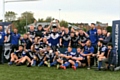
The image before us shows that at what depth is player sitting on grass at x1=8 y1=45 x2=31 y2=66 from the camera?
1138 centimetres

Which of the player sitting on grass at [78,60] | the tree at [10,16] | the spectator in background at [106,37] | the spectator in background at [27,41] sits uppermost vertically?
the tree at [10,16]

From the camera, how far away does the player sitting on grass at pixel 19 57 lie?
1138 centimetres

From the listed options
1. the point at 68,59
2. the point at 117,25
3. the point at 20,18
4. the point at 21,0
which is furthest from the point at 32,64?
the point at 20,18

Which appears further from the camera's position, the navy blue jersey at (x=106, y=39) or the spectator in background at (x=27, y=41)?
the spectator in background at (x=27, y=41)

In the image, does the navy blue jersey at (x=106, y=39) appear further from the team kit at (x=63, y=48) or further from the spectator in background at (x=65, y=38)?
the spectator in background at (x=65, y=38)

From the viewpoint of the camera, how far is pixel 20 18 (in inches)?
2527

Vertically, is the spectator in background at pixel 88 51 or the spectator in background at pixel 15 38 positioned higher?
the spectator in background at pixel 15 38

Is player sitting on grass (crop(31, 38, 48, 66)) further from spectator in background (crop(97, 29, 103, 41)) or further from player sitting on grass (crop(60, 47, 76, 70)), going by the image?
spectator in background (crop(97, 29, 103, 41))

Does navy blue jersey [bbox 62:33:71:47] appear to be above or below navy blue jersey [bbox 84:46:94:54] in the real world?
above

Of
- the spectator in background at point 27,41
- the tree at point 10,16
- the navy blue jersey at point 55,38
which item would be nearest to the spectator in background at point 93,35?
the navy blue jersey at point 55,38

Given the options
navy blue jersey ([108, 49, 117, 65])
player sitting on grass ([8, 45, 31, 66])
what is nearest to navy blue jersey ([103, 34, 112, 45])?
navy blue jersey ([108, 49, 117, 65])

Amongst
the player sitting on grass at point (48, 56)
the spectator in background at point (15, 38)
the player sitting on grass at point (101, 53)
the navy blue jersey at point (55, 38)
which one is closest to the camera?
the player sitting on grass at point (101, 53)

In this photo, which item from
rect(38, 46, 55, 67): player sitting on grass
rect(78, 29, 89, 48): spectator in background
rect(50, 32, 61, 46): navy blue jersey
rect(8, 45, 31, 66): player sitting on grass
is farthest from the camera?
rect(8, 45, 31, 66): player sitting on grass

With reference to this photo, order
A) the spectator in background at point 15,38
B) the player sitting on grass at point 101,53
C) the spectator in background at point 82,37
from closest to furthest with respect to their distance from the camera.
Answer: the player sitting on grass at point 101,53, the spectator in background at point 82,37, the spectator in background at point 15,38
